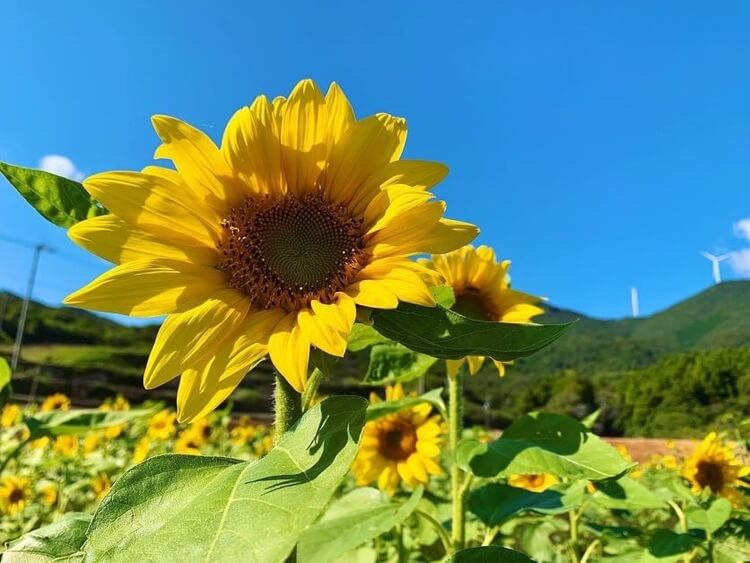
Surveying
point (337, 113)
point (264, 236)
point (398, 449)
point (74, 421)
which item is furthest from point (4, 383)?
point (398, 449)

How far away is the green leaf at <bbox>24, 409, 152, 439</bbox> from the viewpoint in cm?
160

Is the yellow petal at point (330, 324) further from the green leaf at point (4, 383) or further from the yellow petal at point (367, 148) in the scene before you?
the green leaf at point (4, 383)

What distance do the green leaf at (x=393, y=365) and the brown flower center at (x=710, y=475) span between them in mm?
1827

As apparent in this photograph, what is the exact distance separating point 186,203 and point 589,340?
102m

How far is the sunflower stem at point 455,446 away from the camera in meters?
1.74

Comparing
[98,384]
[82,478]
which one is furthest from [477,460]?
[98,384]

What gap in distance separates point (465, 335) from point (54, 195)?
0.70 m

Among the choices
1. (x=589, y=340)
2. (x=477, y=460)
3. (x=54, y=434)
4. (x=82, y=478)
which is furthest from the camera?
(x=589, y=340)

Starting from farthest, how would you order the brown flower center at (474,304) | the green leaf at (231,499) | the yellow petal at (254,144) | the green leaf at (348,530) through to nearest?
the brown flower center at (474,304), the green leaf at (348,530), the yellow petal at (254,144), the green leaf at (231,499)

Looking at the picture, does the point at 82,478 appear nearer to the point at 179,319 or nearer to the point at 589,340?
the point at 179,319

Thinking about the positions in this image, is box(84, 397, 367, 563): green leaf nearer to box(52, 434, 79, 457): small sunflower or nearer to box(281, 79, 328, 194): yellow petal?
box(281, 79, 328, 194): yellow petal

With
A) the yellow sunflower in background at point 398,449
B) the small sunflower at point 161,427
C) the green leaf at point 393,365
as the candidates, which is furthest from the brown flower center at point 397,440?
the small sunflower at point 161,427

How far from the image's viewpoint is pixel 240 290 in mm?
1132

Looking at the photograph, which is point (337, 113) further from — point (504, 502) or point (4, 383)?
point (504, 502)
